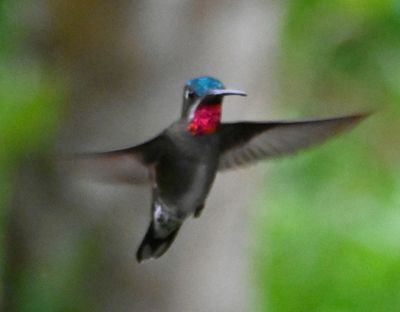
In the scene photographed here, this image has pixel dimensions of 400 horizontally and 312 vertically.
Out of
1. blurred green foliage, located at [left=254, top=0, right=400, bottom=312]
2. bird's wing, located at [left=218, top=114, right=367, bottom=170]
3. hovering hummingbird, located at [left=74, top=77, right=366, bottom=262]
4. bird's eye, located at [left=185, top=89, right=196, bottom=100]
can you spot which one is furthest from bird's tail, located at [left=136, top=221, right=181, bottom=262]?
blurred green foliage, located at [left=254, top=0, right=400, bottom=312]

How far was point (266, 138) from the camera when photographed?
45.7 inches

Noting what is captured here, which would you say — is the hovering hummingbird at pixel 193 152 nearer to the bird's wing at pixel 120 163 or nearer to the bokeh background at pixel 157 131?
the bird's wing at pixel 120 163

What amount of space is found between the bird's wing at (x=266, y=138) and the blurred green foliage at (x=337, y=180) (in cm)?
83

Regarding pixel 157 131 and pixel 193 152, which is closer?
pixel 193 152

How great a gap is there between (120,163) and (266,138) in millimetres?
195

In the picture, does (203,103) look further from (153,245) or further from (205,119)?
(153,245)

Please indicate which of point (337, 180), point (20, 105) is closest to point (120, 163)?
point (20, 105)

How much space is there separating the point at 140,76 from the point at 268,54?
1.01 ft

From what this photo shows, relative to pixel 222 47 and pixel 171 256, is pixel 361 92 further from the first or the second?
pixel 171 256

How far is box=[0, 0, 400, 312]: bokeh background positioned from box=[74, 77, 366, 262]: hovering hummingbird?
0.44 meters

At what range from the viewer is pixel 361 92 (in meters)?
2.04

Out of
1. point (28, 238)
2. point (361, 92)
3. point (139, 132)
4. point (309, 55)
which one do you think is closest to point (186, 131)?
point (139, 132)

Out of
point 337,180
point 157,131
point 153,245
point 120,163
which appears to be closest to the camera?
point 120,163

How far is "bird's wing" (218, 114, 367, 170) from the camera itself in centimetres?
109
